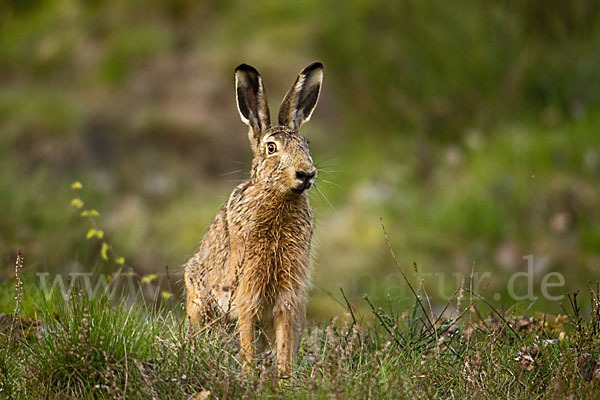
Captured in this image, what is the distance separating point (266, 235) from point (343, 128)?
960 cm

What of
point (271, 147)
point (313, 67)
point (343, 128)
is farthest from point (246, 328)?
point (343, 128)

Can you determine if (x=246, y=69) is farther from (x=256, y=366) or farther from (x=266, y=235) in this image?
(x=256, y=366)

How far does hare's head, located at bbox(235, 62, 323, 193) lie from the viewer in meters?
5.22

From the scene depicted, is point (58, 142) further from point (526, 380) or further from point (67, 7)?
point (526, 380)

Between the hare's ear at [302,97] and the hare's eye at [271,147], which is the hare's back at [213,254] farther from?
the hare's ear at [302,97]

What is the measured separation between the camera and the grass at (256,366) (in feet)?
13.6

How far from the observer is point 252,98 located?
223 inches

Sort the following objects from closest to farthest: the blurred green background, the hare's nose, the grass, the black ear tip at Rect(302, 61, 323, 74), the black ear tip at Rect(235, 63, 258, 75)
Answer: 1. the grass
2. the hare's nose
3. the black ear tip at Rect(235, 63, 258, 75)
4. the black ear tip at Rect(302, 61, 323, 74)
5. the blurred green background

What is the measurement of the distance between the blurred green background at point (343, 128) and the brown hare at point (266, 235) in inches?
131

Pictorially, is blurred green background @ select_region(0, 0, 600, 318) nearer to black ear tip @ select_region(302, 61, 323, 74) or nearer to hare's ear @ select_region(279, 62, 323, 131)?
hare's ear @ select_region(279, 62, 323, 131)

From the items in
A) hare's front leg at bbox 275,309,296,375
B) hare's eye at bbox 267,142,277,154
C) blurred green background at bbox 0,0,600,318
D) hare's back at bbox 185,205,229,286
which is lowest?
hare's front leg at bbox 275,309,296,375

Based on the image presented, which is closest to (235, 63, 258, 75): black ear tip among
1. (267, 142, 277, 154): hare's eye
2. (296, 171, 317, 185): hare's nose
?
(267, 142, 277, 154): hare's eye

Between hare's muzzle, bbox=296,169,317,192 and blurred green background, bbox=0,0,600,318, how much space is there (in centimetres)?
395

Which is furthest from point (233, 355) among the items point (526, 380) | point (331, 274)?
point (331, 274)
